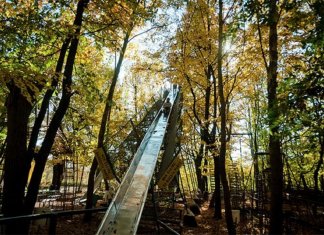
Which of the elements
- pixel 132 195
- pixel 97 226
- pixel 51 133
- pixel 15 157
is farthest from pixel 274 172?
pixel 15 157

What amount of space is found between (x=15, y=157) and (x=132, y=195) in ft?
12.0

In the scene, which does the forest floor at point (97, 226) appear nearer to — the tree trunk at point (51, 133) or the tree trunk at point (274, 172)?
the tree trunk at point (274, 172)

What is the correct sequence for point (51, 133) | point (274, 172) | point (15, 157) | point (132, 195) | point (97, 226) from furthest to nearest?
point (97, 226) → point (274, 172) → point (51, 133) → point (15, 157) → point (132, 195)

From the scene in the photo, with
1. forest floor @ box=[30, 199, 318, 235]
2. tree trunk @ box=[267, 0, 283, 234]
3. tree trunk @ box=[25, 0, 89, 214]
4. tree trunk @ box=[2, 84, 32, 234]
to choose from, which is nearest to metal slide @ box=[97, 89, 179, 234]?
tree trunk @ box=[25, 0, 89, 214]

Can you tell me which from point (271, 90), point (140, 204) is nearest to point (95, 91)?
point (140, 204)

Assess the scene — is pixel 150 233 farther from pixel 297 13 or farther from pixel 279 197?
pixel 297 13

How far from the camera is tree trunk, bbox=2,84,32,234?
7910mm

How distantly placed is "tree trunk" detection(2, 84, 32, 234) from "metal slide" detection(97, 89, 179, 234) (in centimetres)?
293

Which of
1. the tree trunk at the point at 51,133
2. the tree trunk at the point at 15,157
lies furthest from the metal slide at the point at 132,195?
the tree trunk at the point at 15,157

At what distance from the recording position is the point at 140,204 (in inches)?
240

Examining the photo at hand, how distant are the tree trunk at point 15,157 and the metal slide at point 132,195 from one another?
9.60 feet

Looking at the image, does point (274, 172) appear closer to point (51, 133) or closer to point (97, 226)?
point (51, 133)

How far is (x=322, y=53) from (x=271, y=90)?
323 centimetres

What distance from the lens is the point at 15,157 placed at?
820cm
